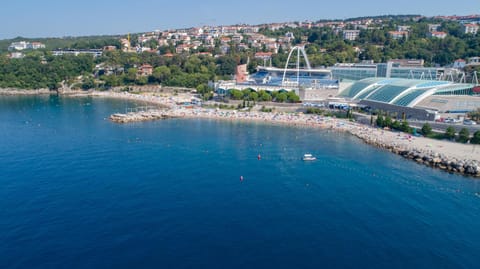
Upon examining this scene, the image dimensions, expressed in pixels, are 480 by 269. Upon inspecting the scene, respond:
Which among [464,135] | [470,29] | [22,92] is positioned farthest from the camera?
[470,29]

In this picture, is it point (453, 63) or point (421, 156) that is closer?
point (421, 156)

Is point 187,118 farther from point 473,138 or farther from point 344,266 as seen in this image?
point 344,266

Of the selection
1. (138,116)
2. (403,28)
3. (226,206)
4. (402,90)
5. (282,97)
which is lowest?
(226,206)

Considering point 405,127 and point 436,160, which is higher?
point 405,127

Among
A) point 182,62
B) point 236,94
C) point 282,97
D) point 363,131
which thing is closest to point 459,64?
point 282,97

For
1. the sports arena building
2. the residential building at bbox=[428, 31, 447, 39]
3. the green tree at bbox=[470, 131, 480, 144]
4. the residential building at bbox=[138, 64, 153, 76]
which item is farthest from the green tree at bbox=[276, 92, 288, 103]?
the residential building at bbox=[428, 31, 447, 39]

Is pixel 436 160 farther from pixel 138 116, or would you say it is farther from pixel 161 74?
pixel 161 74

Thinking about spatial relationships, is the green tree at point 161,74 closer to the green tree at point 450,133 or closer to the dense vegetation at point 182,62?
the dense vegetation at point 182,62

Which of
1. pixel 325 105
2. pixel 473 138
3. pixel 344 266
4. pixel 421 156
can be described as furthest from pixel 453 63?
pixel 344 266
